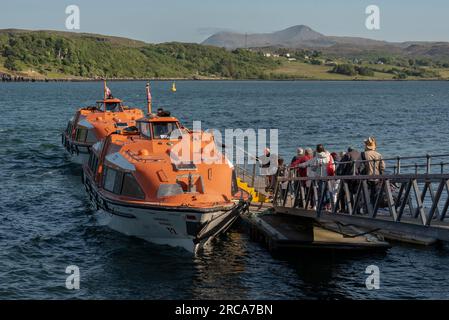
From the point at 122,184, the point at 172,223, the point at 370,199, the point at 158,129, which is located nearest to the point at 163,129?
the point at 158,129

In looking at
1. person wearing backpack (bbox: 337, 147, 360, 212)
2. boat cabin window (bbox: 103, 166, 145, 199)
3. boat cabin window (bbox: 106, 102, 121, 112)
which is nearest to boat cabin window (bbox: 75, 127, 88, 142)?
boat cabin window (bbox: 106, 102, 121, 112)

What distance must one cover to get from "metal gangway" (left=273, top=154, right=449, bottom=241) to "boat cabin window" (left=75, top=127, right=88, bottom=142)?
2119 cm

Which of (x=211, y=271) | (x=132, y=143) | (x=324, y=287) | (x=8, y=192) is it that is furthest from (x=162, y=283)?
(x=8, y=192)

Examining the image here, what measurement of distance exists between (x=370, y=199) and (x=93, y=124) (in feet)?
92.5

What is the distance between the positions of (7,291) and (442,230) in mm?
13681

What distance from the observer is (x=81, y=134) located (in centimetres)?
4606

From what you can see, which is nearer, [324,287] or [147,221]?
[324,287]

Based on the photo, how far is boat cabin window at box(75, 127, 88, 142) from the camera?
45594 millimetres

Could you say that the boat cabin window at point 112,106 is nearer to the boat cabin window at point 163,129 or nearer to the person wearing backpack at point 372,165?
the boat cabin window at point 163,129

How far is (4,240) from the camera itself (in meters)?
27.0

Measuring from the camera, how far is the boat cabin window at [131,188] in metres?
25.3

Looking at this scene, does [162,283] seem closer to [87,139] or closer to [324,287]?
[324,287]
